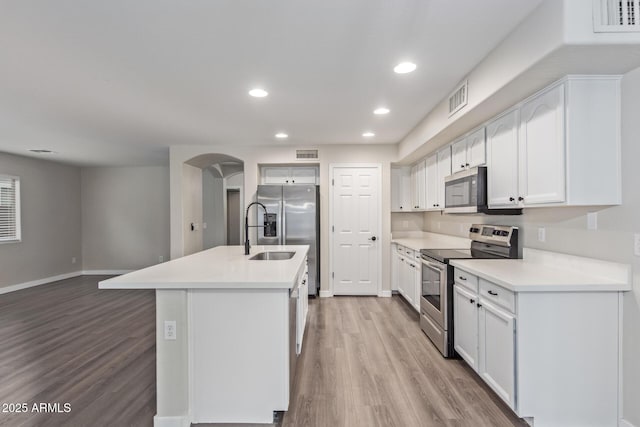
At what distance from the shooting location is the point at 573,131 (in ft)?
6.16

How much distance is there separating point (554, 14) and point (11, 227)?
787 centimetres

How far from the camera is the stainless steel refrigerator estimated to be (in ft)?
16.0

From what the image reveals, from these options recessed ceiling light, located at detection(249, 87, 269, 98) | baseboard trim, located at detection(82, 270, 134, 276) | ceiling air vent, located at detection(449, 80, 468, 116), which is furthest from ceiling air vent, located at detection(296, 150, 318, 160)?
baseboard trim, located at detection(82, 270, 134, 276)

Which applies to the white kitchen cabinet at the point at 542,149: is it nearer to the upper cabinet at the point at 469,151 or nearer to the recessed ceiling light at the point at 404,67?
the upper cabinet at the point at 469,151

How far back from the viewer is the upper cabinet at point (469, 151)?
2877 millimetres

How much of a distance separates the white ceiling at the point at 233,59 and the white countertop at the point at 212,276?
1539 mm

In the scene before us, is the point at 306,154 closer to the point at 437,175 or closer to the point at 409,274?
the point at 437,175

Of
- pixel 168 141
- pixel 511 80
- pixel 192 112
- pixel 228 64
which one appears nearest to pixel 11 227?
pixel 168 141

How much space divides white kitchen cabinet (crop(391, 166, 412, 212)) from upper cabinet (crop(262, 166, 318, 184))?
4.42ft

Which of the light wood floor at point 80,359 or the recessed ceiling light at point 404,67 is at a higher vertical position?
the recessed ceiling light at point 404,67

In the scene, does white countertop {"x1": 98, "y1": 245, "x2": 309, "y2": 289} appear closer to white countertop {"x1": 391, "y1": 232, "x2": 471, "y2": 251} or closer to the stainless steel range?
the stainless steel range

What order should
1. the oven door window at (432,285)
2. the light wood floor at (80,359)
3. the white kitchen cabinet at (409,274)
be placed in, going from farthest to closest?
the white kitchen cabinet at (409,274) → the oven door window at (432,285) → the light wood floor at (80,359)

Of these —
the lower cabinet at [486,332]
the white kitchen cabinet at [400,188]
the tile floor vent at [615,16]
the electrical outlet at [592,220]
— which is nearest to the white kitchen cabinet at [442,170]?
the white kitchen cabinet at [400,188]

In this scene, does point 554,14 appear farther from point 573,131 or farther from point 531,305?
point 531,305
